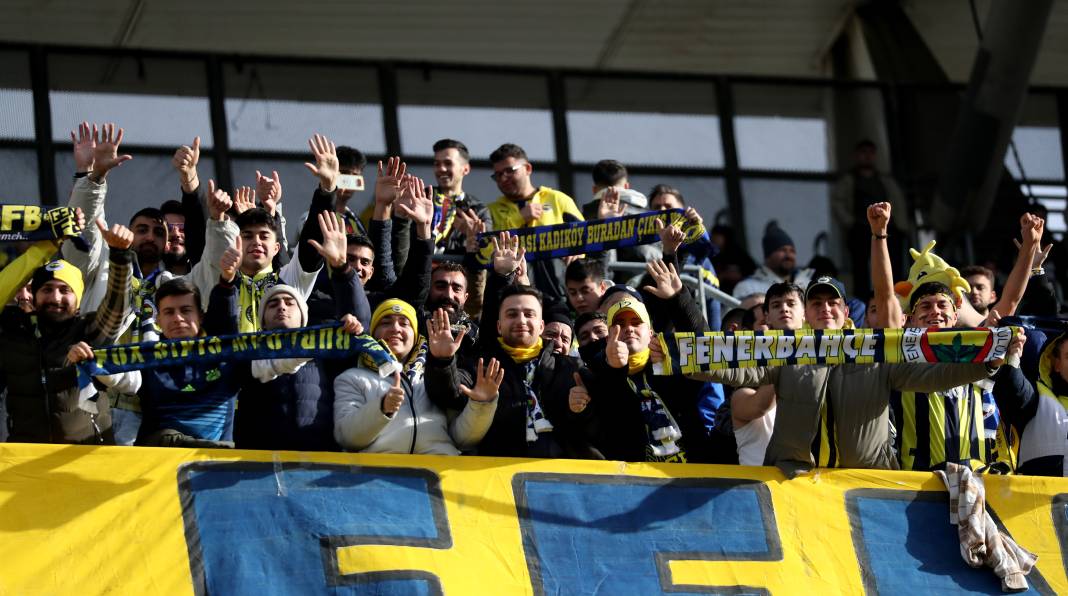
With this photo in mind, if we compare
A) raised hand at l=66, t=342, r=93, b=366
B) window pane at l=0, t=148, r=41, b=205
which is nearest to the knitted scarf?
raised hand at l=66, t=342, r=93, b=366

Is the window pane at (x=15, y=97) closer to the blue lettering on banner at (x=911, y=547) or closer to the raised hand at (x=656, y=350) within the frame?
the raised hand at (x=656, y=350)

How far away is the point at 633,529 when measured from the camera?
772cm

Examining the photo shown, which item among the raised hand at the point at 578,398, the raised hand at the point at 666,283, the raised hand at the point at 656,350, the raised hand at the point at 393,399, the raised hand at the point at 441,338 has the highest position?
the raised hand at the point at 666,283

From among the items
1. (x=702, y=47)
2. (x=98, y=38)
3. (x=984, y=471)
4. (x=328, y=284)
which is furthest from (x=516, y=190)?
(x=702, y=47)

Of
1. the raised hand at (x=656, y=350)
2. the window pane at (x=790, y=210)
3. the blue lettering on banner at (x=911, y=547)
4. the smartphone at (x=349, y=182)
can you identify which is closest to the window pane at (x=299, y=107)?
the window pane at (x=790, y=210)

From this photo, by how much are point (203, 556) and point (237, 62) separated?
7.77 meters

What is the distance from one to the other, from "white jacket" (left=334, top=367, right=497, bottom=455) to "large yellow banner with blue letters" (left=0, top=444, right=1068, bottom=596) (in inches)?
7.9

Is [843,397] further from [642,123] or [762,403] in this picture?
[642,123]

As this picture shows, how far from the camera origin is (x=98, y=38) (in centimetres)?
1555

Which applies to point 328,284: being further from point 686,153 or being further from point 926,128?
point 926,128

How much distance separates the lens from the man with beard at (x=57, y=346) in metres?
7.88

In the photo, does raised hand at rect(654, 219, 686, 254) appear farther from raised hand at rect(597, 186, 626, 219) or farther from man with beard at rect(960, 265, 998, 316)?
man with beard at rect(960, 265, 998, 316)

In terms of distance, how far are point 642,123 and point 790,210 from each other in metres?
1.43

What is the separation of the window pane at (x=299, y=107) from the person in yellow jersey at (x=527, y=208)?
3.36m
